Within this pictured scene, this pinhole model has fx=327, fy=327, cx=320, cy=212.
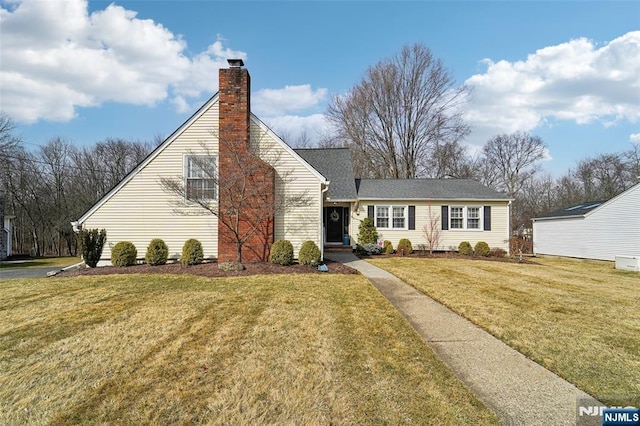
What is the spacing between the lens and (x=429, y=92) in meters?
31.7

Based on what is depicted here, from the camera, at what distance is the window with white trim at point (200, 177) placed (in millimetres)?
12000

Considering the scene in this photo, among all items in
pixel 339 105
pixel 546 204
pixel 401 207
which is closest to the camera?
pixel 401 207

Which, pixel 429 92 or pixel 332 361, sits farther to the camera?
pixel 429 92

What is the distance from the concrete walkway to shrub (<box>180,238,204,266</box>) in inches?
304

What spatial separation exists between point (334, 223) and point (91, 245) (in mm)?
11660

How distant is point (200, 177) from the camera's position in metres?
12.2

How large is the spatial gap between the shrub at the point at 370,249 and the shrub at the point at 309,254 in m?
6.05

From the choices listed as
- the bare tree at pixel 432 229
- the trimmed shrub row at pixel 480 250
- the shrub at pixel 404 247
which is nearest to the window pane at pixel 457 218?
the bare tree at pixel 432 229

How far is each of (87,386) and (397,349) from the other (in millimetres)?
3676

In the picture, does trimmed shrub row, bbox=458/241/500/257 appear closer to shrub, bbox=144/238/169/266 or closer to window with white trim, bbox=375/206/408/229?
window with white trim, bbox=375/206/408/229

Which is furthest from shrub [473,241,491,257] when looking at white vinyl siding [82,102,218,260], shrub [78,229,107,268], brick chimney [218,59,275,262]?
shrub [78,229,107,268]

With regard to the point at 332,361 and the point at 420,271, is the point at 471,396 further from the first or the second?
the point at 420,271

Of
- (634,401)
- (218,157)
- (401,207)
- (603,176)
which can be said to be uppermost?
(603,176)

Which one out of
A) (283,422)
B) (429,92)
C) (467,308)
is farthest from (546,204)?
(283,422)
